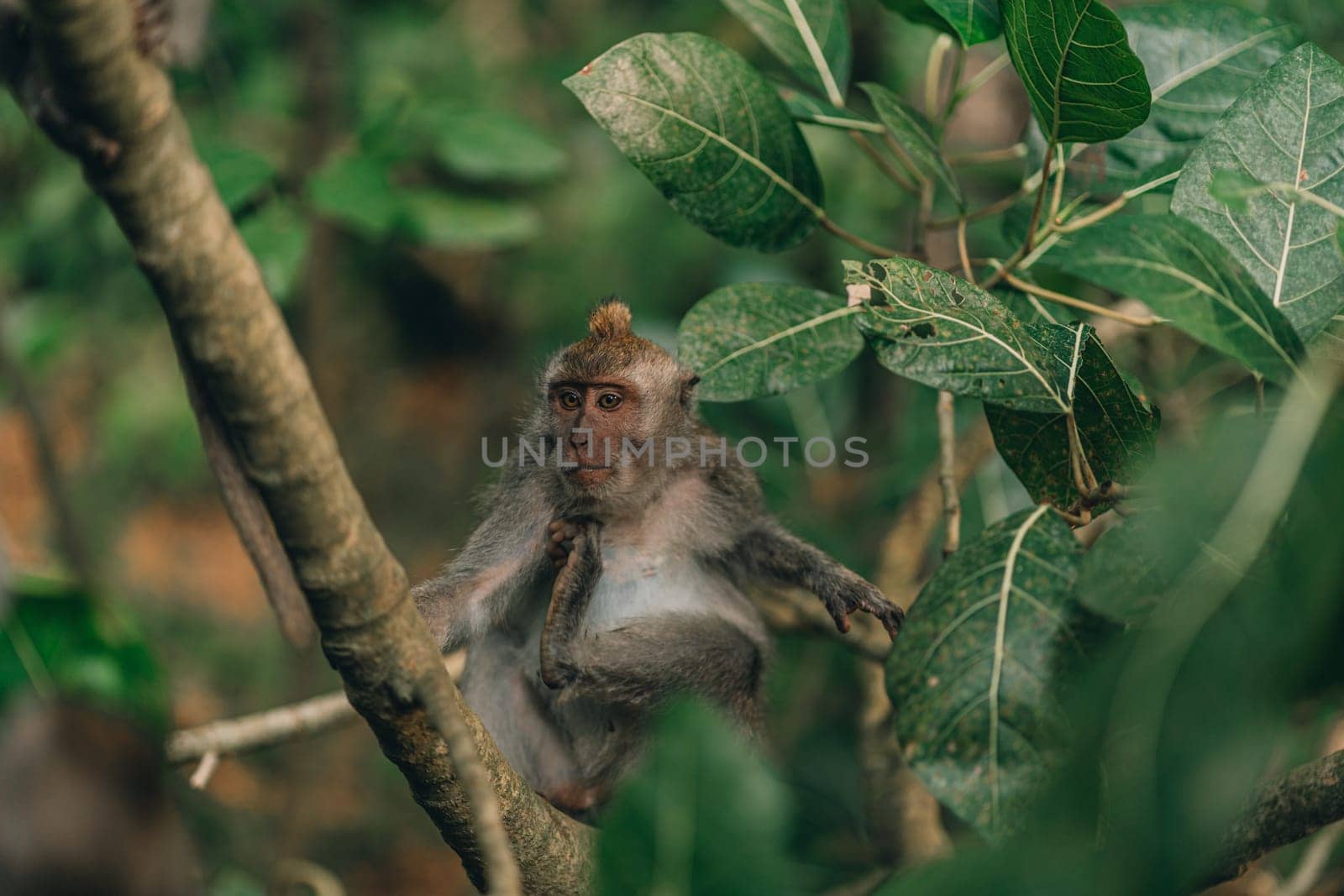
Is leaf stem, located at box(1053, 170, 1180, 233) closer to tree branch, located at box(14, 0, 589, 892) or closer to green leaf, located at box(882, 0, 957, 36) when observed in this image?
green leaf, located at box(882, 0, 957, 36)

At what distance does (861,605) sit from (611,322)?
3.94 ft

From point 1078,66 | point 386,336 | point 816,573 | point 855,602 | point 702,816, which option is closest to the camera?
point 702,816

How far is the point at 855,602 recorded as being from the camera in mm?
2848

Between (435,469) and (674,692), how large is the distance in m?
4.80

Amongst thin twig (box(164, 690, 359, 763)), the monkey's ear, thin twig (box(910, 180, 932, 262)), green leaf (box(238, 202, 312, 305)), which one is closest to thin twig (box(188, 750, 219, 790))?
thin twig (box(164, 690, 359, 763))

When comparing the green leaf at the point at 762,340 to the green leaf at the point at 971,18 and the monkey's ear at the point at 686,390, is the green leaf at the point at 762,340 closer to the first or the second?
the green leaf at the point at 971,18

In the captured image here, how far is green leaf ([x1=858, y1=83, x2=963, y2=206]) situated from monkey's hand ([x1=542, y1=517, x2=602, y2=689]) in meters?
1.33

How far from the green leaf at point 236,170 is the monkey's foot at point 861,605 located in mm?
2084

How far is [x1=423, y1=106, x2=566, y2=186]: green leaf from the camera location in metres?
3.79

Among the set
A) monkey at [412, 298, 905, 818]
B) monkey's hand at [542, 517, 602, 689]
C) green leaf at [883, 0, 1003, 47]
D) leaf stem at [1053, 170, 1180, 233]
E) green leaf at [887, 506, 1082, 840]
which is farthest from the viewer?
monkey at [412, 298, 905, 818]

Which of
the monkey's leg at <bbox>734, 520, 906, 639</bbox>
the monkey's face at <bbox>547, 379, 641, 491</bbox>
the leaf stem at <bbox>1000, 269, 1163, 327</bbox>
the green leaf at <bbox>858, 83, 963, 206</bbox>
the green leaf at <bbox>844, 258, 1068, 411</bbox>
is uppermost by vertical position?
the green leaf at <bbox>858, 83, 963, 206</bbox>

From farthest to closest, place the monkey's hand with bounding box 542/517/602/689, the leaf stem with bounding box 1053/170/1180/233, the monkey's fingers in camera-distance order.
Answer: the monkey's hand with bounding box 542/517/602/689, the monkey's fingers, the leaf stem with bounding box 1053/170/1180/233

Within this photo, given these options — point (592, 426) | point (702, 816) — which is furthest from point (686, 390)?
point (702, 816)

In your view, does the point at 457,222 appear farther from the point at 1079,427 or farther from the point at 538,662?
the point at 1079,427
